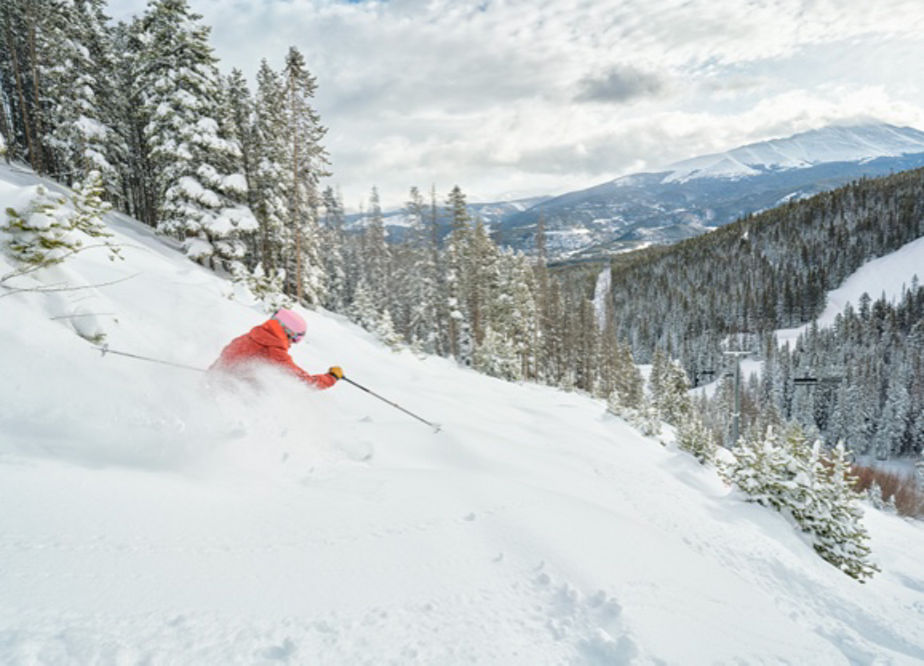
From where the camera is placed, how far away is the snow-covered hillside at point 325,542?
261 centimetres

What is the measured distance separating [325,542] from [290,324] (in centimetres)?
356

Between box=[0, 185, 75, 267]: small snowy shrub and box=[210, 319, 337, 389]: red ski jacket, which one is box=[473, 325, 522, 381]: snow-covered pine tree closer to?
box=[210, 319, 337, 389]: red ski jacket

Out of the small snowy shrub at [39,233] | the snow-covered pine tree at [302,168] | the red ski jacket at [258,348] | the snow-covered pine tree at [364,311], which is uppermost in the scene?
the snow-covered pine tree at [302,168]

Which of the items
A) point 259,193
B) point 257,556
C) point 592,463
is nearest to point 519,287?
point 259,193

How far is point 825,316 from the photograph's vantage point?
5217 inches

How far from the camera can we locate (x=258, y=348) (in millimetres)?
6121

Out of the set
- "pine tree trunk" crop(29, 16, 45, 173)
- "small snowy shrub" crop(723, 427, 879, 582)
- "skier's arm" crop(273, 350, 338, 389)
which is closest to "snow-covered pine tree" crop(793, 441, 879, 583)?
"small snowy shrub" crop(723, 427, 879, 582)

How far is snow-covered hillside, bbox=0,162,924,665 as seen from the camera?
2.61 m

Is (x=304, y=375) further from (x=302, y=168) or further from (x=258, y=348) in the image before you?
(x=302, y=168)

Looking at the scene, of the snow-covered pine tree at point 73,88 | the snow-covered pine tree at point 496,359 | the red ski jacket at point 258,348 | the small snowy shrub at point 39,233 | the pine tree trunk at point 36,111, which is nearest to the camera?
the red ski jacket at point 258,348

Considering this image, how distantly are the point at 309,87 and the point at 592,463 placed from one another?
2496 centimetres

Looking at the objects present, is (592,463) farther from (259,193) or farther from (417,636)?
(259,193)

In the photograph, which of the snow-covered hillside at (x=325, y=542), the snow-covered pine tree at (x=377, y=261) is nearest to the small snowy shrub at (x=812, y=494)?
the snow-covered hillside at (x=325, y=542)

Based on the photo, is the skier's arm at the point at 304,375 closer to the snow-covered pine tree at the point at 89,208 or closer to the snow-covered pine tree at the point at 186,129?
the snow-covered pine tree at the point at 89,208
